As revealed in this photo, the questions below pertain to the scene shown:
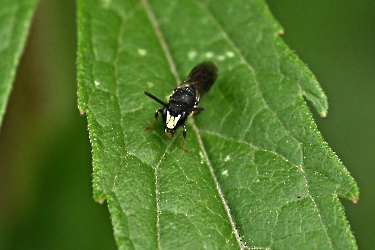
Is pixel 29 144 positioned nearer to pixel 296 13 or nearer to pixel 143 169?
pixel 143 169

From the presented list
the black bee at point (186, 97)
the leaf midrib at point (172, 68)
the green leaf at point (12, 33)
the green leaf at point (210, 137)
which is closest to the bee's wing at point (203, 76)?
the black bee at point (186, 97)

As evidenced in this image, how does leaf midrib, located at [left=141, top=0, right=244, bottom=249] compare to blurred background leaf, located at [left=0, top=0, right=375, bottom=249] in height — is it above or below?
above

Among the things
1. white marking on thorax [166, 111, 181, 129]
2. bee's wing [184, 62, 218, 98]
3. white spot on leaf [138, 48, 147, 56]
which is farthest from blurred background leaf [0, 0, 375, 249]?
white marking on thorax [166, 111, 181, 129]

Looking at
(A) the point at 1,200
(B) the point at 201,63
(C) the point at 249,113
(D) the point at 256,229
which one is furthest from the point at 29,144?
(D) the point at 256,229

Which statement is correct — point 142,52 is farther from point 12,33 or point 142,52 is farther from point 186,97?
point 12,33

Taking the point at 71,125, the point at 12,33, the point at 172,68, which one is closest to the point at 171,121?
the point at 172,68

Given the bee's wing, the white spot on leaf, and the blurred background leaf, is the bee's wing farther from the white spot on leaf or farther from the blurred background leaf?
the blurred background leaf
